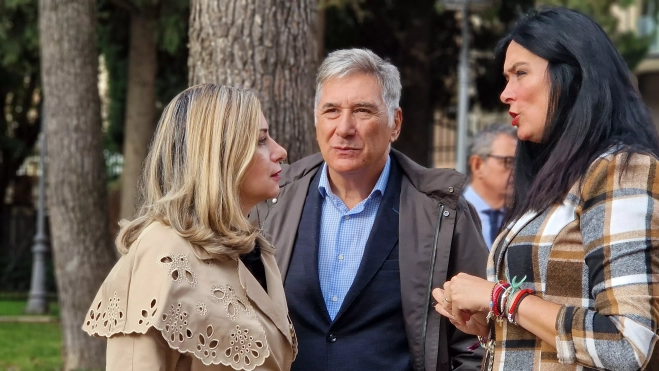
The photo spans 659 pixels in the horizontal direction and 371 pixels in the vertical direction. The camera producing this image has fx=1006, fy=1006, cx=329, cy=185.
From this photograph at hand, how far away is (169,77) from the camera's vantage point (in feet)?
48.4

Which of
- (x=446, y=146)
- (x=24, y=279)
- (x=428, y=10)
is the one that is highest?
(x=428, y=10)

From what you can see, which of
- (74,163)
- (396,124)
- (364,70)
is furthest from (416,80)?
(364,70)

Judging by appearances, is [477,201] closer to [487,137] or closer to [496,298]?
[487,137]

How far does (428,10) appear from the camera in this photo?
15.2 m

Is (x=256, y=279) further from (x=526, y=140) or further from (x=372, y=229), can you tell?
(x=526, y=140)

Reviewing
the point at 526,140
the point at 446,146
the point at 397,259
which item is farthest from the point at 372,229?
the point at 446,146

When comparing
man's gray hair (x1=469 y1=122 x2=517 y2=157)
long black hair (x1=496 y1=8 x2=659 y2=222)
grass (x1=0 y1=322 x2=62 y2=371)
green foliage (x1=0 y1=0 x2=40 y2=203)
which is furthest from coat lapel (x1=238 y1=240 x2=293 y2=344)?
green foliage (x1=0 y1=0 x2=40 y2=203)

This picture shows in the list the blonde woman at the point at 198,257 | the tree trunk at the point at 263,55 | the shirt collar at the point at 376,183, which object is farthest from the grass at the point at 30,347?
the blonde woman at the point at 198,257

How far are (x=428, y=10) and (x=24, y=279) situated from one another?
Result: 11.7 metres

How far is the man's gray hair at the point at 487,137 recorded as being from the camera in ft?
21.7

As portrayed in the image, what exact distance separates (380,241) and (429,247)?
18 cm

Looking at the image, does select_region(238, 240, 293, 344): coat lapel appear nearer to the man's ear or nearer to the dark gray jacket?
the dark gray jacket

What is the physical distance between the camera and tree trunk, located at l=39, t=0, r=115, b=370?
9.37 metres

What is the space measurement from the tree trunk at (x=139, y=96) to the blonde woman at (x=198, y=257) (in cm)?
1030
